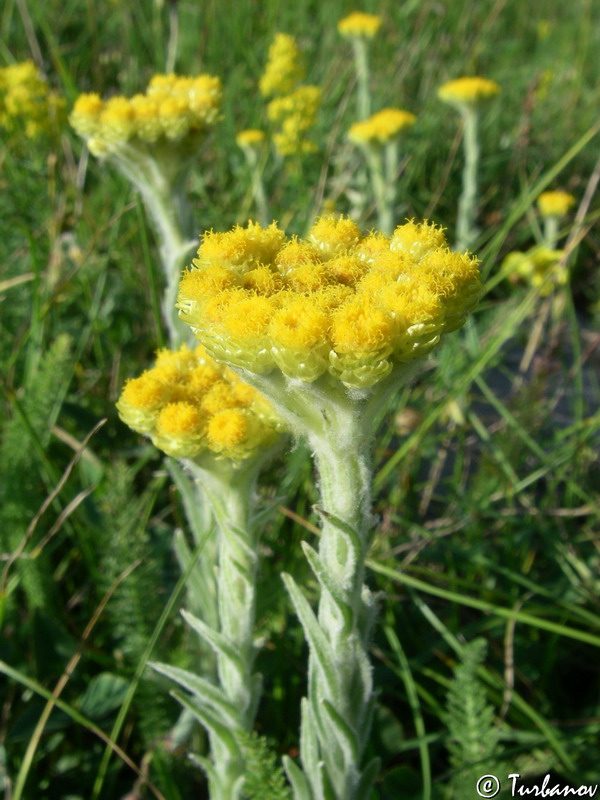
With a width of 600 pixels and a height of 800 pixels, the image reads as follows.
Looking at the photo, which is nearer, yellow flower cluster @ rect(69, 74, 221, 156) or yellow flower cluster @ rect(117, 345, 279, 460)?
yellow flower cluster @ rect(117, 345, 279, 460)

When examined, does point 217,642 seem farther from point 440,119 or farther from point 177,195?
point 440,119

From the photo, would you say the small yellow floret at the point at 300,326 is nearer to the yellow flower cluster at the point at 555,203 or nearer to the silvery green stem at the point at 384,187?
the silvery green stem at the point at 384,187

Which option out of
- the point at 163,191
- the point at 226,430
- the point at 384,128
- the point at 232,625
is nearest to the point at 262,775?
the point at 232,625

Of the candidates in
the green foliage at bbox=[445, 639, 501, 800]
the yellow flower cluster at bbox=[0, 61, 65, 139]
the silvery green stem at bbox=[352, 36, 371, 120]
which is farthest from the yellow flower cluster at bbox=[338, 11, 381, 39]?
the green foliage at bbox=[445, 639, 501, 800]

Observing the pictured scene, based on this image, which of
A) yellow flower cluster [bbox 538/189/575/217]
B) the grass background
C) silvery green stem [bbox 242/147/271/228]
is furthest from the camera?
yellow flower cluster [bbox 538/189/575/217]

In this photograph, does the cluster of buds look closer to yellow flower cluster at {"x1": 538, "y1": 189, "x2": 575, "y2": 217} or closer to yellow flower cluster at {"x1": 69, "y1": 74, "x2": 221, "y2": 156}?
yellow flower cluster at {"x1": 69, "y1": 74, "x2": 221, "y2": 156}

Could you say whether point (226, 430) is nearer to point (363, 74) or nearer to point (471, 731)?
point (471, 731)

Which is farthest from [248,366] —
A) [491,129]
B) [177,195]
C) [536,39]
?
[536,39]
